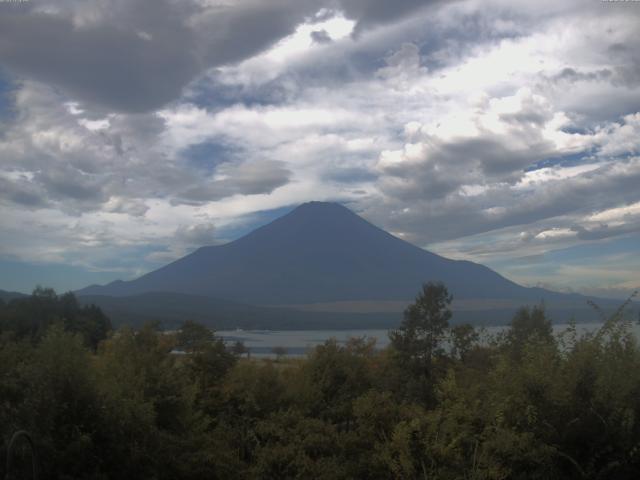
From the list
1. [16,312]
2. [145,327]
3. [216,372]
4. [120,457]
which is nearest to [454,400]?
[120,457]

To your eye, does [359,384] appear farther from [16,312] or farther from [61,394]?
[16,312]

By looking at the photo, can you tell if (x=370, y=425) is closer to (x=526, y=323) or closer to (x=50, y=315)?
(x=526, y=323)

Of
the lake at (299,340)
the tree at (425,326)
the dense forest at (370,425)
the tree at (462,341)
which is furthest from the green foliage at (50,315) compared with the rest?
→ the dense forest at (370,425)

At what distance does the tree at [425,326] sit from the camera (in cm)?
2594

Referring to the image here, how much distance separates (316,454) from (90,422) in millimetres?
4675

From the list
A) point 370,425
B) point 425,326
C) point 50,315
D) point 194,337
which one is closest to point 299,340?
point 50,315

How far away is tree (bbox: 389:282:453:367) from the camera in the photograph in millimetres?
25938

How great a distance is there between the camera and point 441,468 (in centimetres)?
979

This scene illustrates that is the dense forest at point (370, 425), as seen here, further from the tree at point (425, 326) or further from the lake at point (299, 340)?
the tree at point (425, 326)

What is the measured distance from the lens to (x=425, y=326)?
26.8 m

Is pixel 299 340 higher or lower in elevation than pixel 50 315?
lower

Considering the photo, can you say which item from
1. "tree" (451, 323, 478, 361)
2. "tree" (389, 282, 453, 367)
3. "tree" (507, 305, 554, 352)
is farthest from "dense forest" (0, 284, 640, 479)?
"tree" (451, 323, 478, 361)

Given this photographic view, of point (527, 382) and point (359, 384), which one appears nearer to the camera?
point (527, 382)

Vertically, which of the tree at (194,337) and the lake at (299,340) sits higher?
the tree at (194,337)
